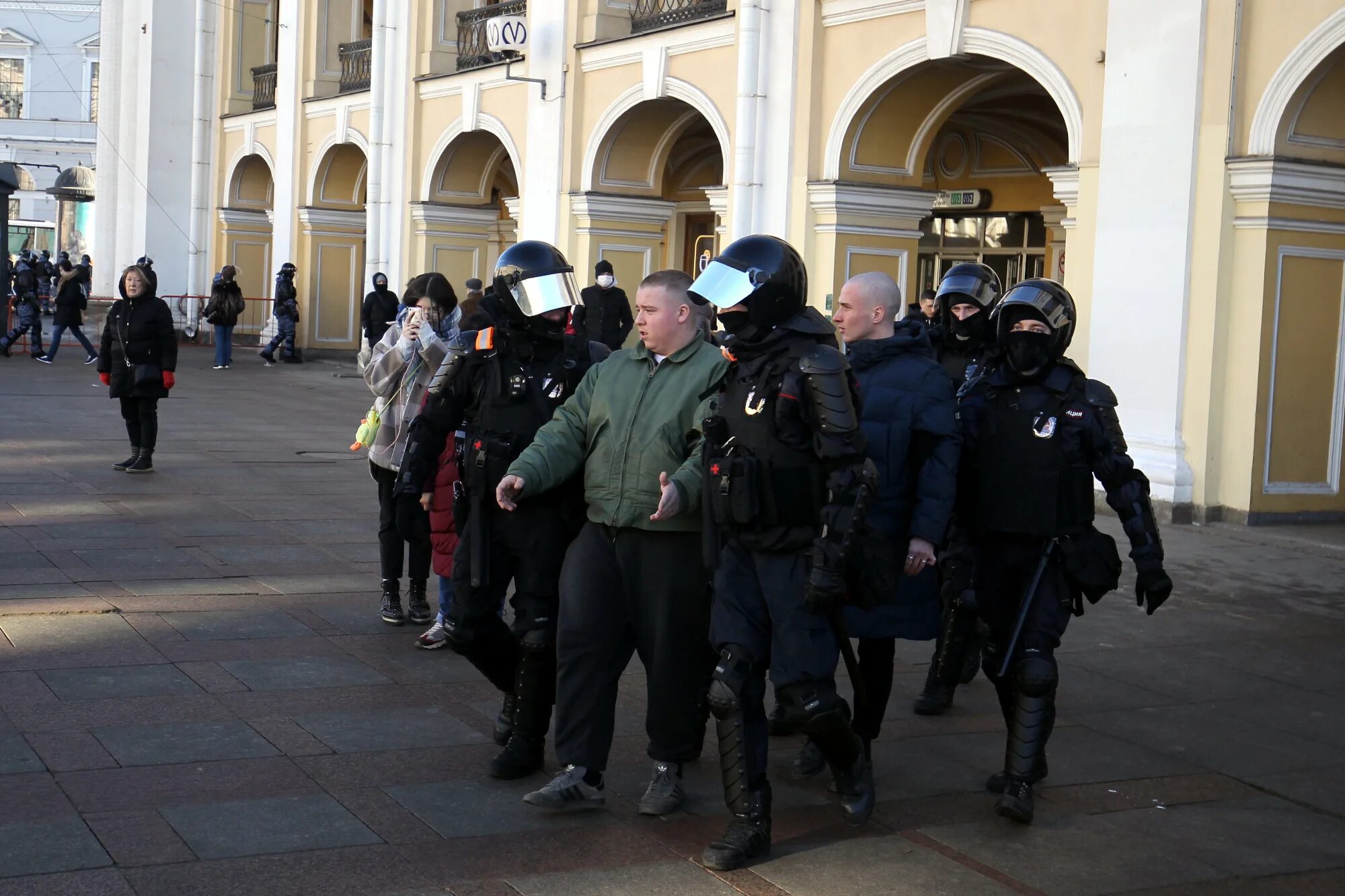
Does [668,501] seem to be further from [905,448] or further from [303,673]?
[303,673]

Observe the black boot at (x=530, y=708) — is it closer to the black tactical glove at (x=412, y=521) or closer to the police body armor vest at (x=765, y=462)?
the police body armor vest at (x=765, y=462)

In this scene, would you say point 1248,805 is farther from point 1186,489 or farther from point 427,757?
point 1186,489

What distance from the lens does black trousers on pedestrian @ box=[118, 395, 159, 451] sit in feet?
41.0

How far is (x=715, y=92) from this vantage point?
1780 cm

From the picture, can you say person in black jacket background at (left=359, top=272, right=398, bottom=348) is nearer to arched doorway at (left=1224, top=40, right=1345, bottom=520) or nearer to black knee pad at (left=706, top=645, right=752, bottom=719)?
arched doorway at (left=1224, top=40, right=1345, bottom=520)

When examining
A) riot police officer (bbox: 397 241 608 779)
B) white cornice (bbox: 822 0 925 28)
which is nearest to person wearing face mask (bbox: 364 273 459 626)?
riot police officer (bbox: 397 241 608 779)

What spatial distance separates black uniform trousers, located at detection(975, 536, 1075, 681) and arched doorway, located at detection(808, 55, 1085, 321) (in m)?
8.19

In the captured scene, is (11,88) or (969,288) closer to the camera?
(969,288)

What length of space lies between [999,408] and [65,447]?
35.3ft

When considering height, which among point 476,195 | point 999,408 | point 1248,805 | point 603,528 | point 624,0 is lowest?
point 1248,805

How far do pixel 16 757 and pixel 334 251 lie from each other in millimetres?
24008

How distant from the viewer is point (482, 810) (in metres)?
4.94

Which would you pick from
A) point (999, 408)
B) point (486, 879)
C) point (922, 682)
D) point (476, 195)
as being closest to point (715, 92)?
point (476, 195)

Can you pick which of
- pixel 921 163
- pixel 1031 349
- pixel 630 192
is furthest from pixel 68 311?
pixel 1031 349
